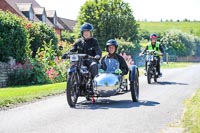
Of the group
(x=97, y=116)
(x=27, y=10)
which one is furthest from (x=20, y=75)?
(x=27, y=10)

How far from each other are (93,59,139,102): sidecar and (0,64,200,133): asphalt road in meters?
0.28

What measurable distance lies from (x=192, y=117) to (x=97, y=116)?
6.26ft

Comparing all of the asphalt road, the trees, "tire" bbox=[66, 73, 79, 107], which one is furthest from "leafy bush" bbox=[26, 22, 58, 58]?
the trees

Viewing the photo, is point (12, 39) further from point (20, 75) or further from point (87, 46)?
point (87, 46)

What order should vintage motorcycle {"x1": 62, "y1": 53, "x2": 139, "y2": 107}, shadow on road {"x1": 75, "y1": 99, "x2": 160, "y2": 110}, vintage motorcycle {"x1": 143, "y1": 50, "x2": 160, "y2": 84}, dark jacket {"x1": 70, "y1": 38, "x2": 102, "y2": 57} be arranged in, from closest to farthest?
shadow on road {"x1": 75, "y1": 99, "x2": 160, "y2": 110} → vintage motorcycle {"x1": 62, "y1": 53, "x2": 139, "y2": 107} → dark jacket {"x1": 70, "y1": 38, "x2": 102, "y2": 57} → vintage motorcycle {"x1": 143, "y1": 50, "x2": 160, "y2": 84}

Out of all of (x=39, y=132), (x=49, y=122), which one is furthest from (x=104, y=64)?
(x=39, y=132)

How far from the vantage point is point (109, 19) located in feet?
255

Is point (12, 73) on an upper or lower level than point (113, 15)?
lower

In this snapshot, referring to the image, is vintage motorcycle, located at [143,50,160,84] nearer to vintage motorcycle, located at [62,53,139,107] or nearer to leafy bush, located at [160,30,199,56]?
Answer: vintage motorcycle, located at [62,53,139,107]

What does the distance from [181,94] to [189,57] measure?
7828cm

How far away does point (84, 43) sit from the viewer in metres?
12.4

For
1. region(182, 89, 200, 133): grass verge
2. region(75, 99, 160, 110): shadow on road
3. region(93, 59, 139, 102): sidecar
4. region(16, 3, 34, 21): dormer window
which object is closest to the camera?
region(182, 89, 200, 133): grass verge

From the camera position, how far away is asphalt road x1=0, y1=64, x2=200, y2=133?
8078 millimetres

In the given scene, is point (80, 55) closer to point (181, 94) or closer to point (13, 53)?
point (181, 94)
